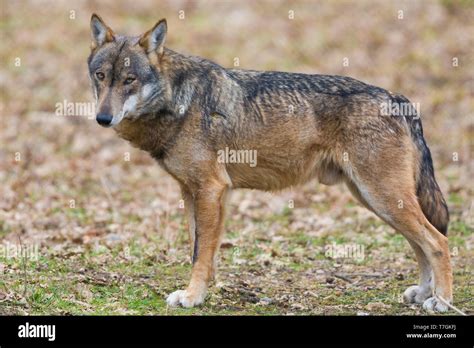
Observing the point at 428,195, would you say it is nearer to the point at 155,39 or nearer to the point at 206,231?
the point at 206,231

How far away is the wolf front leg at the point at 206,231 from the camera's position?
782cm

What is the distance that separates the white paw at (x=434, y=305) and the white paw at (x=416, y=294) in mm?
265

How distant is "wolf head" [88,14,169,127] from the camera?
7605 millimetres

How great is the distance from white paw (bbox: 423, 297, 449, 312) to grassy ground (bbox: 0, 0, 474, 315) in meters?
0.12

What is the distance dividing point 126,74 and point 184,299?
2390 millimetres

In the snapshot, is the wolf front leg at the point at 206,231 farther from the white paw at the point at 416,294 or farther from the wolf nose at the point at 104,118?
the white paw at the point at 416,294

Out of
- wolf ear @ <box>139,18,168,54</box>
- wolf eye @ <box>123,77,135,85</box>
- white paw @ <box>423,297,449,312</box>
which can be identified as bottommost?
white paw @ <box>423,297,449,312</box>

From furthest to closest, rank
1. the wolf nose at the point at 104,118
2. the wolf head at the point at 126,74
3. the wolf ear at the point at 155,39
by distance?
the wolf ear at the point at 155,39
the wolf head at the point at 126,74
the wolf nose at the point at 104,118

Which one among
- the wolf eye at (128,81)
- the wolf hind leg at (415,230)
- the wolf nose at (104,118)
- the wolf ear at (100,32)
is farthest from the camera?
the wolf ear at (100,32)

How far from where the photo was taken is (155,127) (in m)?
8.09

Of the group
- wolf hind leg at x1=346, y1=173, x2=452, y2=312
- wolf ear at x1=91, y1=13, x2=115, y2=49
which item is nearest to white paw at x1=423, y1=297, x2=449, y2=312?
wolf hind leg at x1=346, y1=173, x2=452, y2=312

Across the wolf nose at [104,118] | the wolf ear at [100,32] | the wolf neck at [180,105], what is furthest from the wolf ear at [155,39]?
the wolf nose at [104,118]

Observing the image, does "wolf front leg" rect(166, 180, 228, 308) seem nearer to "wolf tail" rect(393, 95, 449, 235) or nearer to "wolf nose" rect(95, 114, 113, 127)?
"wolf nose" rect(95, 114, 113, 127)

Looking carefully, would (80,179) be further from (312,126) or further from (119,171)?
(312,126)
